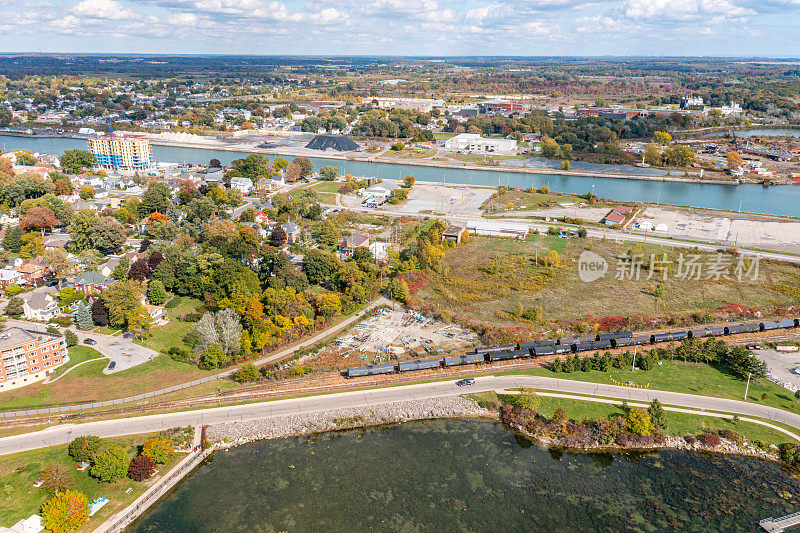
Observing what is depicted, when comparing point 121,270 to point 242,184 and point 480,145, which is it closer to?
point 242,184

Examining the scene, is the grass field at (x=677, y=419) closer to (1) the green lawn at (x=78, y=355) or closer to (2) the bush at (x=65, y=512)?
(2) the bush at (x=65, y=512)

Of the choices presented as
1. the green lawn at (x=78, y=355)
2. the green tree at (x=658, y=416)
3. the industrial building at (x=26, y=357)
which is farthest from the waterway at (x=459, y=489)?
the industrial building at (x=26, y=357)

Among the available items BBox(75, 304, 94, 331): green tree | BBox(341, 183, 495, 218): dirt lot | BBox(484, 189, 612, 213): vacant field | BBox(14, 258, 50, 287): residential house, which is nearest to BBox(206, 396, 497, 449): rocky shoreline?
BBox(75, 304, 94, 331): green tree

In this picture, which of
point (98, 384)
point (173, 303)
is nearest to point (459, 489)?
point (98, 384)

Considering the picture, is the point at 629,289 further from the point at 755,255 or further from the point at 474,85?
the point at 474,85

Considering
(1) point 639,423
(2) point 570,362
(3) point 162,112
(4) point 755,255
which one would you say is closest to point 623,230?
(4) point 755,255

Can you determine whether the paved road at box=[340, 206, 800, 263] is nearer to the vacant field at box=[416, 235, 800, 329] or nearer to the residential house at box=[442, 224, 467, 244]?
the vacant field at box=[416, 235, 800, 329]
